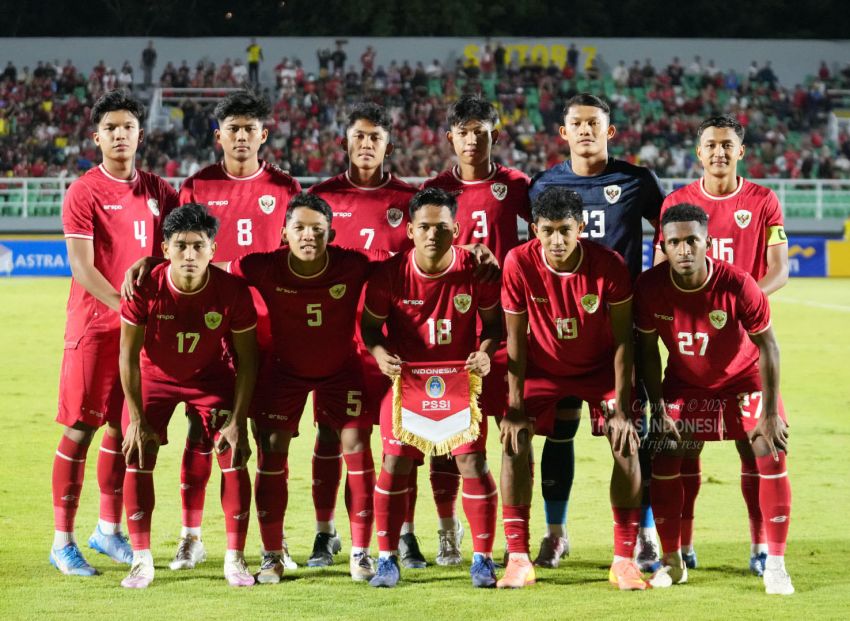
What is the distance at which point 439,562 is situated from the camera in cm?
598

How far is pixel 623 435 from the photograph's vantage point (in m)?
5.51

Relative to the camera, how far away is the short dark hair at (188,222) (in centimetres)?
548

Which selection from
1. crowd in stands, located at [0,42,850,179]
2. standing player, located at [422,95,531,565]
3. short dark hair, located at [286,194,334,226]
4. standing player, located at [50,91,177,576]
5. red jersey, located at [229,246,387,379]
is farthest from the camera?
crowd in stands, located at [0,42,850,179]

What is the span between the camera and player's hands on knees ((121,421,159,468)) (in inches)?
218

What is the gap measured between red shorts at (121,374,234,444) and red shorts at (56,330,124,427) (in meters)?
0.39

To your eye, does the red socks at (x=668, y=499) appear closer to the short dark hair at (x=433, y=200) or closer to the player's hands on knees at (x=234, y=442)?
the short dark hair at (x=433, y=200)

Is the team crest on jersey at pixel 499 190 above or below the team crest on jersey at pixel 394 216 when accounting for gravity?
above

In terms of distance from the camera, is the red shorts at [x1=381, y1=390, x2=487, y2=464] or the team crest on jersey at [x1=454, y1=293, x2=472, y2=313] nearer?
the red shorts at [x1=381, y1=390, x2=487, y2=464]

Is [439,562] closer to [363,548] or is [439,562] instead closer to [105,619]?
[363,548]

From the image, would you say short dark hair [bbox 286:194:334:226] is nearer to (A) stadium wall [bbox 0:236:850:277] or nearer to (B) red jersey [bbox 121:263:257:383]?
(B) red jersey [bbox 121:263:257:383]

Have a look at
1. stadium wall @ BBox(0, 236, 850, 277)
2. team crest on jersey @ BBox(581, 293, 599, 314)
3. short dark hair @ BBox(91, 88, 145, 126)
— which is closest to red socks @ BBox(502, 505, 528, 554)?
team crest on jersey @ BBox(581, 293, 599, 314)

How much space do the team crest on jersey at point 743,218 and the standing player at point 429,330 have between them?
136cm

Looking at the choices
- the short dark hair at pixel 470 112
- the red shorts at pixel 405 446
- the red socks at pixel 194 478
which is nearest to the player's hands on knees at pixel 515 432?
the red shorts at pixel 405 446

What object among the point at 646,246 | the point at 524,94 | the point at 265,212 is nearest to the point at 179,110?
the point at 524,94
